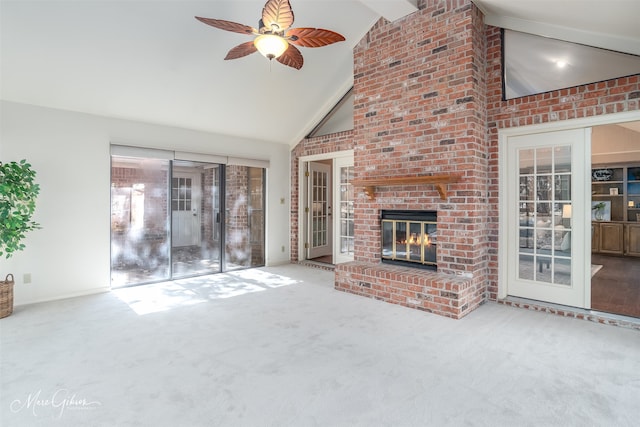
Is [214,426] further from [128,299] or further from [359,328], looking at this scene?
[128,299]

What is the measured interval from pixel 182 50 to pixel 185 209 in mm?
2416

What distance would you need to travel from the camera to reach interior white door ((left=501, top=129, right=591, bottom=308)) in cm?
355

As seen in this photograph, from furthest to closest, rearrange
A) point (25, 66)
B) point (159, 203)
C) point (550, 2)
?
point (159, 203) < point (25, 66) < point (550, 2)

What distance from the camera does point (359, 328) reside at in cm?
322

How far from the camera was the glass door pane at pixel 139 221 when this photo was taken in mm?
4758

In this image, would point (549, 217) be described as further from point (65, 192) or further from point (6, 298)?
point (6, 298)

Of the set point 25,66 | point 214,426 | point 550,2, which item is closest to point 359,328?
point 214,426

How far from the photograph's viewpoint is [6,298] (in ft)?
11.8

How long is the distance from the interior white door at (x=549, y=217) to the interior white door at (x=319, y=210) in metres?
3.67

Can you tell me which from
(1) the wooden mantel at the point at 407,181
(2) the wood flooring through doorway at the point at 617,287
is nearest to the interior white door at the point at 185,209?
(1) the wooden mantel at the point at 407,181

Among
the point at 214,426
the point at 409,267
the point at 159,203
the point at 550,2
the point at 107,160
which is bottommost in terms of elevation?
the point at 214,426

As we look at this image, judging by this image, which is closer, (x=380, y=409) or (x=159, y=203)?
(x=380, y=409)

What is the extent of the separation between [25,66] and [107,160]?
130 cm

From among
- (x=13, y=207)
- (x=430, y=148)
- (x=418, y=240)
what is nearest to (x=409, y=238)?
(x=418, y=240)
